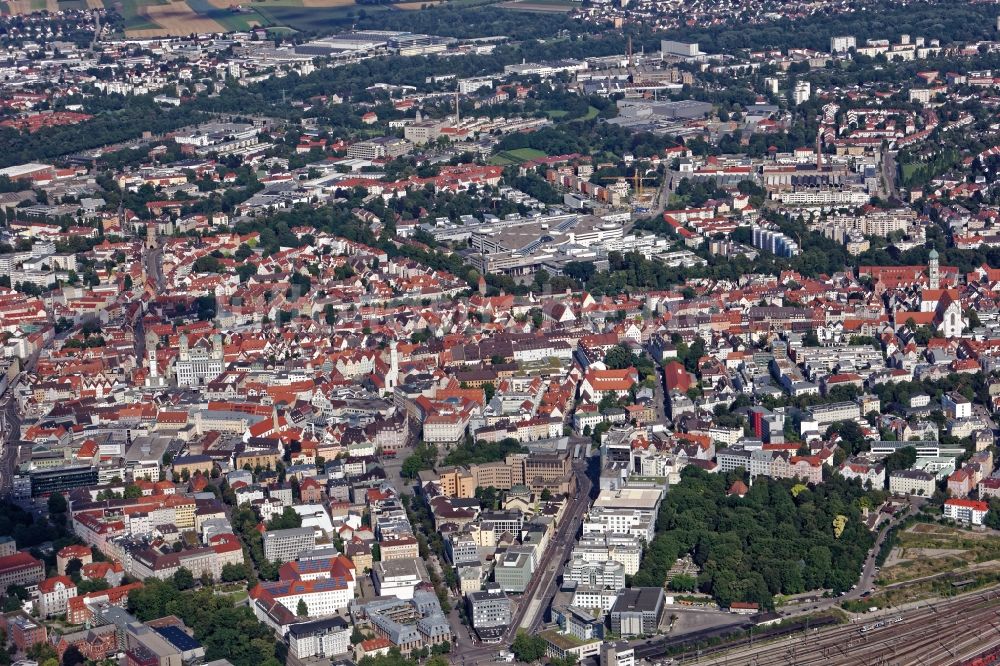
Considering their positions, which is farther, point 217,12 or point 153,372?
point 217,12

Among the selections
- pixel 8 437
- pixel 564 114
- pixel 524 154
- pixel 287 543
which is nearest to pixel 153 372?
pixel 8 437

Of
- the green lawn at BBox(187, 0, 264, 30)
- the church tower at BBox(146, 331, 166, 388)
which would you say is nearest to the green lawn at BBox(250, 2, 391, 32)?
the green lawn at BBox(187, 0, 264, 30)

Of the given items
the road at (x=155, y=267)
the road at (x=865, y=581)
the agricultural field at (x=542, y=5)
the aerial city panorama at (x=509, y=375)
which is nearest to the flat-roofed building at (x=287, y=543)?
the aerial city panorama at (x=509, y=375)

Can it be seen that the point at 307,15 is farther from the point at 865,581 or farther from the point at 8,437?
the point at 865,581

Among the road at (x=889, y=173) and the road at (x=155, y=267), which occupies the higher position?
the road at (x=889, y=173)

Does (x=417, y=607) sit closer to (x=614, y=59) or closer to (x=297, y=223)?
(x=297, y=223)

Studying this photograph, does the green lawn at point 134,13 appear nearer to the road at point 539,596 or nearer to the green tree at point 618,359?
the green tree at point 618,359
